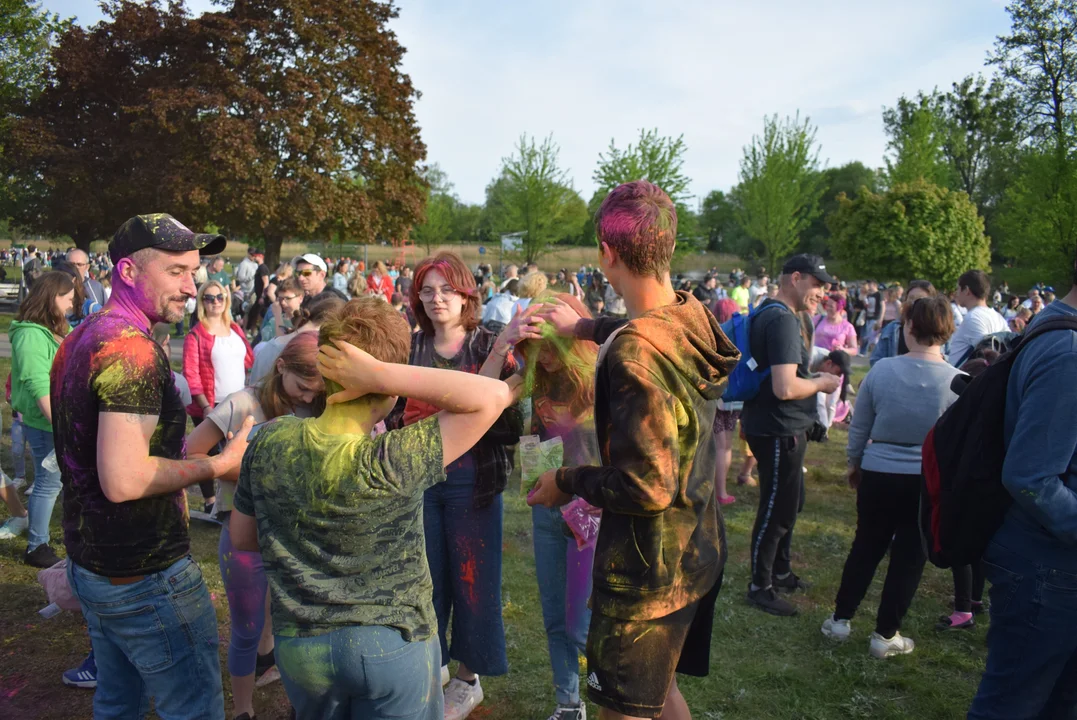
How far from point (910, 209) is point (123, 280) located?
1427 inches

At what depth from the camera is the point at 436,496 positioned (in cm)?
325

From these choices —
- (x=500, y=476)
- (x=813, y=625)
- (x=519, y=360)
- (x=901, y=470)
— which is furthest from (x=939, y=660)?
(x=519, y=360)

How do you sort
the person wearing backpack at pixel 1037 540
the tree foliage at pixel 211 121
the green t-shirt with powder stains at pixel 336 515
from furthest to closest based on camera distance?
1. the tree foliage at pixel 211 121
2. the person wearing backpack at pixel 1037 540
3. the green t-shirt with powder stains at pixel 336 515

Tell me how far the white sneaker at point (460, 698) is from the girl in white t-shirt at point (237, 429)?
3.01ft

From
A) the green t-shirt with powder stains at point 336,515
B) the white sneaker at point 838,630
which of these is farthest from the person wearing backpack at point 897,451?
the green t-shirt with powder stains at point 336,515

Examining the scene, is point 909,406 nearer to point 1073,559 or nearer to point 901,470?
point 901,470

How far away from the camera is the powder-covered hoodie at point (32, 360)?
15.6 ft

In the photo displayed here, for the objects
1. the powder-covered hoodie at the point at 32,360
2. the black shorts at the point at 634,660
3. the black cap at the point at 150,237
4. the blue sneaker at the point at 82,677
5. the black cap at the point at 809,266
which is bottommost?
the blue sneaker at the point at 82,677

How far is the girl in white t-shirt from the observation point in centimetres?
260

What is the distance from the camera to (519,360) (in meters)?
2.70

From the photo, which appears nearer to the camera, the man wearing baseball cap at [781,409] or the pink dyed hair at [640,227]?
the pink dyed hair at [640,227]

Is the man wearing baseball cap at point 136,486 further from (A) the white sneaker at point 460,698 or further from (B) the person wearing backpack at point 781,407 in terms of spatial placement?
(B) the person wearing backpack at point 781,407

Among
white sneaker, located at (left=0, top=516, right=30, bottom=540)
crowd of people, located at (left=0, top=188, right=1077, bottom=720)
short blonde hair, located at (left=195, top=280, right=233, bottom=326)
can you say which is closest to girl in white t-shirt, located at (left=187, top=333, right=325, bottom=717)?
crowd of people, located at (left=0, top=188, right=1077, bottom=720)

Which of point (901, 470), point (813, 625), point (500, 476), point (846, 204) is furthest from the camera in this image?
point (846, 204)
